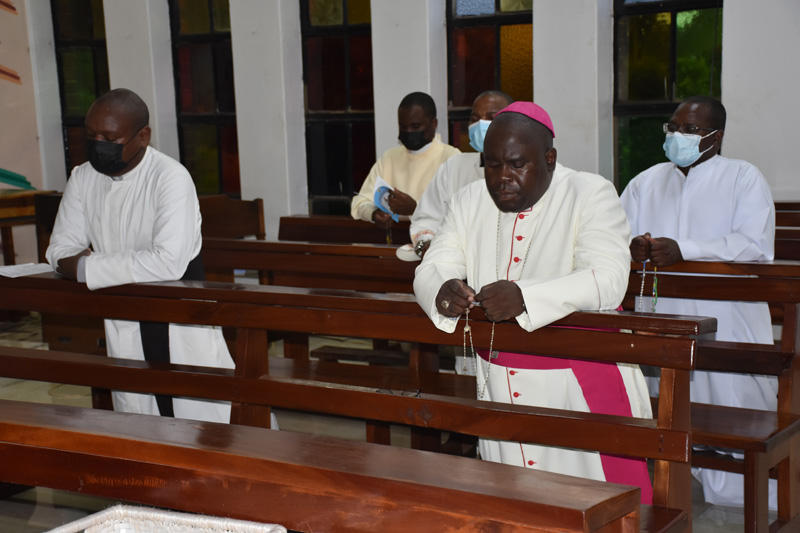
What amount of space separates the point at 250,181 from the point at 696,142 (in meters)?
5.24

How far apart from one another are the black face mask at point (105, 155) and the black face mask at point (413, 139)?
2.31 m

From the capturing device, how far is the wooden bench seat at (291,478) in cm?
170

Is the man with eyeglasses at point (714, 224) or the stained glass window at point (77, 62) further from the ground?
the stained glass window at point (77, 62)

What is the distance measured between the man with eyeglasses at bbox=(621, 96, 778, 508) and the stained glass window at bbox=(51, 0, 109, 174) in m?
7.21

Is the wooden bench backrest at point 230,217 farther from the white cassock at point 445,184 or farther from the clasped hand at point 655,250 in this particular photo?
the clasped hand at point 655,250

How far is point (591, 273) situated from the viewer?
307cm

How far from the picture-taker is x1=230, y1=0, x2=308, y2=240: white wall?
866 cm

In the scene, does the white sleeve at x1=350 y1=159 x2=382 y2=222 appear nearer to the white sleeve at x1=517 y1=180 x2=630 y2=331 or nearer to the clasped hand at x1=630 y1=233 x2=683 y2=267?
the clasped hand at x1=630 y1=233 x2=683 y2=267

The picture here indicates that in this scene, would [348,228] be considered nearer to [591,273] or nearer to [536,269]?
[536,269]

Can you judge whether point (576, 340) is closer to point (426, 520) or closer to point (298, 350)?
point (426, 520)

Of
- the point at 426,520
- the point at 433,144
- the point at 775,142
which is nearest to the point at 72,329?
the point at 433,144

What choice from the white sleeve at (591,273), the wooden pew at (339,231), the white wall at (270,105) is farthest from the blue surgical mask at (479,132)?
the white wall at (270,105)

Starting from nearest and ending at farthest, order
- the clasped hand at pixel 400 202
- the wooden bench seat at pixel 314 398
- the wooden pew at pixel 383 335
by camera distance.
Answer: the wooden bench seat at pixel 314 398 < the wooden pew at pixel 383 335 < the clasped hand at pixel 400 202

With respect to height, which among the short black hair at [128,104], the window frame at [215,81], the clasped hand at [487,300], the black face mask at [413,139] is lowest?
the clasped hand at [487,300]
